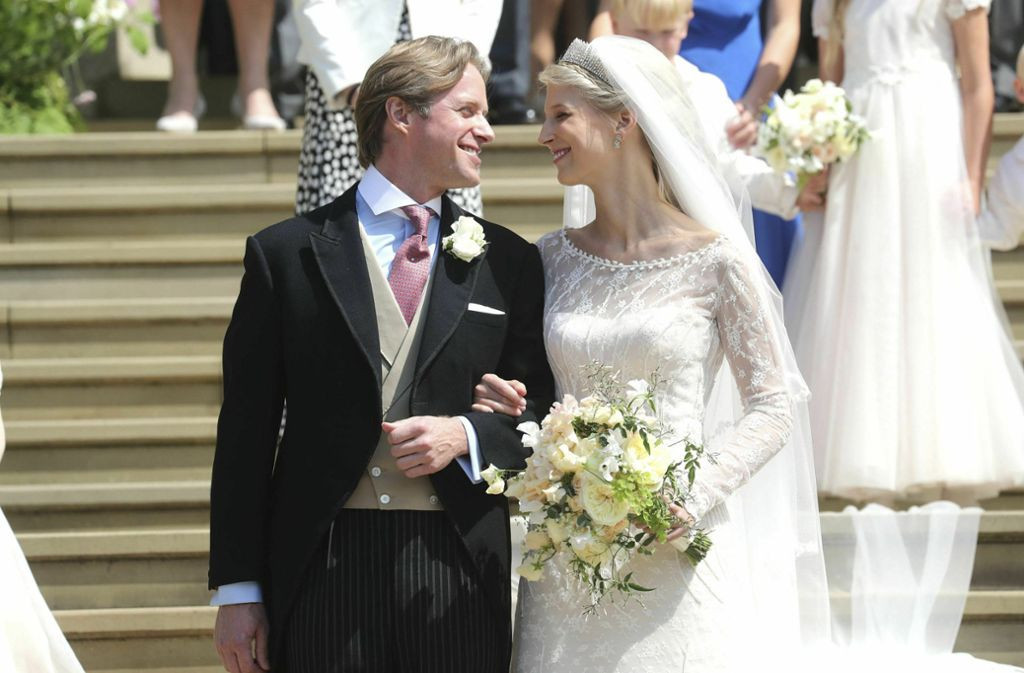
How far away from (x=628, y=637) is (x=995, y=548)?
7.54 ft

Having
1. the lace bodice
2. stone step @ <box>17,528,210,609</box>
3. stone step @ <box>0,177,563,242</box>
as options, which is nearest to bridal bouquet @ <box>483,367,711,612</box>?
the lace bodice

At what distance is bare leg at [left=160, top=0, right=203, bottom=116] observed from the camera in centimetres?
779

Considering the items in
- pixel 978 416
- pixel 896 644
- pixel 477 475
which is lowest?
pixel 896 644

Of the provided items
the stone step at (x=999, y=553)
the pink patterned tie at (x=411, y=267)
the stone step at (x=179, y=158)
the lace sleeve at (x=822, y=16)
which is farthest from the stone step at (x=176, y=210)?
the pink patterned tie at (x=411, y=267)

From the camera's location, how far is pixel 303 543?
3.57 m

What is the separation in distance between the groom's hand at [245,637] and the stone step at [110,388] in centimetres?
300

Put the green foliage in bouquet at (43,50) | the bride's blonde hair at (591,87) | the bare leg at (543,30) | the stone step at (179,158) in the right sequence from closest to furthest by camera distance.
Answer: the bride's blonde hair at (591,87), the stone step at (179,158), the green foliage in bouquet at (43,50), the bare leg at (543,30)

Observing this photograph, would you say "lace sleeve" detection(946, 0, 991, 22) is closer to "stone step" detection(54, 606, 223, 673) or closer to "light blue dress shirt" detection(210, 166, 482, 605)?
"light blue dress shirt" detection(210, 166, 482, 605)

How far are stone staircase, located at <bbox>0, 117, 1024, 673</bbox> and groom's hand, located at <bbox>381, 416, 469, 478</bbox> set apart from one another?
2.07 m

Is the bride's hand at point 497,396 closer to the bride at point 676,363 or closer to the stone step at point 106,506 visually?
the bride at point 676,363

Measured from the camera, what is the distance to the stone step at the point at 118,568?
5633 millimetres

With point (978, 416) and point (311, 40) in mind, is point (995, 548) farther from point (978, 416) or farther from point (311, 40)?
point (311, 40)

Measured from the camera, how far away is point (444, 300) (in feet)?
12.1

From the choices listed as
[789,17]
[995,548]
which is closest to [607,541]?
[995,548]
